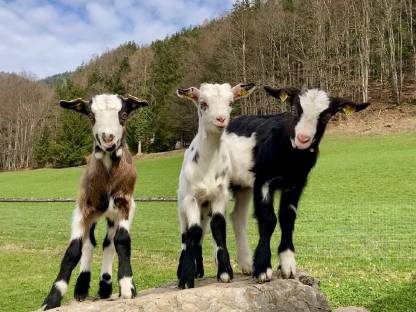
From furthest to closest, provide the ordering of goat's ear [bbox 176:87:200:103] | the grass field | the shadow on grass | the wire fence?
the wire fence → the grass field → the shadow on grass → goat's ear [bbox 176:87:200:103]

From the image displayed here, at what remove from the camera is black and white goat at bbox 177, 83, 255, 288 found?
17.7 ft

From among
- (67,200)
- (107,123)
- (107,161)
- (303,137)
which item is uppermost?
(107,123)

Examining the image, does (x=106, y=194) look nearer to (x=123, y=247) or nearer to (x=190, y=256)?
(x=123, y=247)

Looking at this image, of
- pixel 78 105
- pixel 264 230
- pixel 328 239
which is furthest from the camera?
pixel 328 239

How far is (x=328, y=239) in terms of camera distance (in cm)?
1556

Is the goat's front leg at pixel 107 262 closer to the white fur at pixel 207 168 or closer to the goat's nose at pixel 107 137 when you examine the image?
the white fur at pixel 207 168

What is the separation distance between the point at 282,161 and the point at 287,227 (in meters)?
0.81

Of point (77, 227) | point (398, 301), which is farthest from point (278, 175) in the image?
point (398, 301)

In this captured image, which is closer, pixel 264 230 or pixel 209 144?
pixel 209 144

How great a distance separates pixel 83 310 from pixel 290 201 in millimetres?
2487

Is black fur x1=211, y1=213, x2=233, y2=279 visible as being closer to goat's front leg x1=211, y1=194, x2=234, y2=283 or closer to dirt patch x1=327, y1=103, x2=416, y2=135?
goat's front leg x1=211, y1=194, x2=234, y2=283

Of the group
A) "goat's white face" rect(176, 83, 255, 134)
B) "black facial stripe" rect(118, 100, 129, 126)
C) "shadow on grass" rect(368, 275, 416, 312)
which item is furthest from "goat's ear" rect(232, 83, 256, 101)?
"shadow on grass" rect(368, 275, 416, 312)

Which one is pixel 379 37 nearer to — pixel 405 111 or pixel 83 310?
pixel 405 111

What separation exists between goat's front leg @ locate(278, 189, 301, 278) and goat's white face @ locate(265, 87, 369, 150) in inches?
32.1
